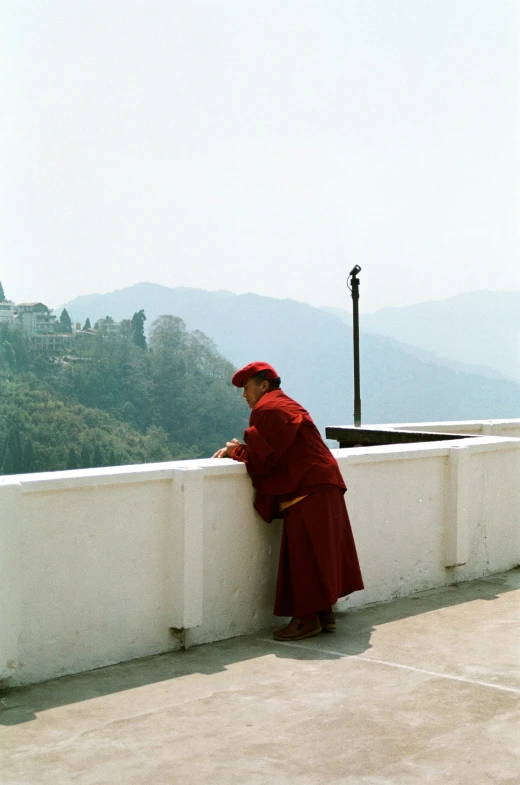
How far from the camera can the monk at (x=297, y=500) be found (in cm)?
538

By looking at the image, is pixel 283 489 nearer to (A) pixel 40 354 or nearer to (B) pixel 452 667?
(B) pixel 452 667

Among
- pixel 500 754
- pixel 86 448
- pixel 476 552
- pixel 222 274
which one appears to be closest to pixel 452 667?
pixel 500 754

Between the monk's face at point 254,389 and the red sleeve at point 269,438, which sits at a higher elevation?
the monk's face at point 254,389

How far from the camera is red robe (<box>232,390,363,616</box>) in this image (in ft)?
17.7

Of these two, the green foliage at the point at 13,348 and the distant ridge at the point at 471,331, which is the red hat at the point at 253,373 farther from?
the distant ridge at the point at 471,331

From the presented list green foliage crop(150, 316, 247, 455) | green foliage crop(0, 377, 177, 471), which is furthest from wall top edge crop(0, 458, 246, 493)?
green foliage crop(0, 377, 177, 471)

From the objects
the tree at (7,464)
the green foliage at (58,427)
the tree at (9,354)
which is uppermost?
the tree at (9,354)

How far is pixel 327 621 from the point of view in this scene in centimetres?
554

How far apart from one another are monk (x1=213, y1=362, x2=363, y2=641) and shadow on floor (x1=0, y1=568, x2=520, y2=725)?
0.16 metres

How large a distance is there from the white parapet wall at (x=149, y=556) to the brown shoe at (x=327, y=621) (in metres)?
0.30

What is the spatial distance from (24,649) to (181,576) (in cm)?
88

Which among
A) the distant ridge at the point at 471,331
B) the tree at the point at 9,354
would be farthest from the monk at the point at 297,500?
the distant ridge at the point at 471,331

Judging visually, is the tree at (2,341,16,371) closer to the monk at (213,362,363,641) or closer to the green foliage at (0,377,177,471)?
the green foliage at (0,377,177,471)

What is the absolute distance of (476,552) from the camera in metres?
7.16
